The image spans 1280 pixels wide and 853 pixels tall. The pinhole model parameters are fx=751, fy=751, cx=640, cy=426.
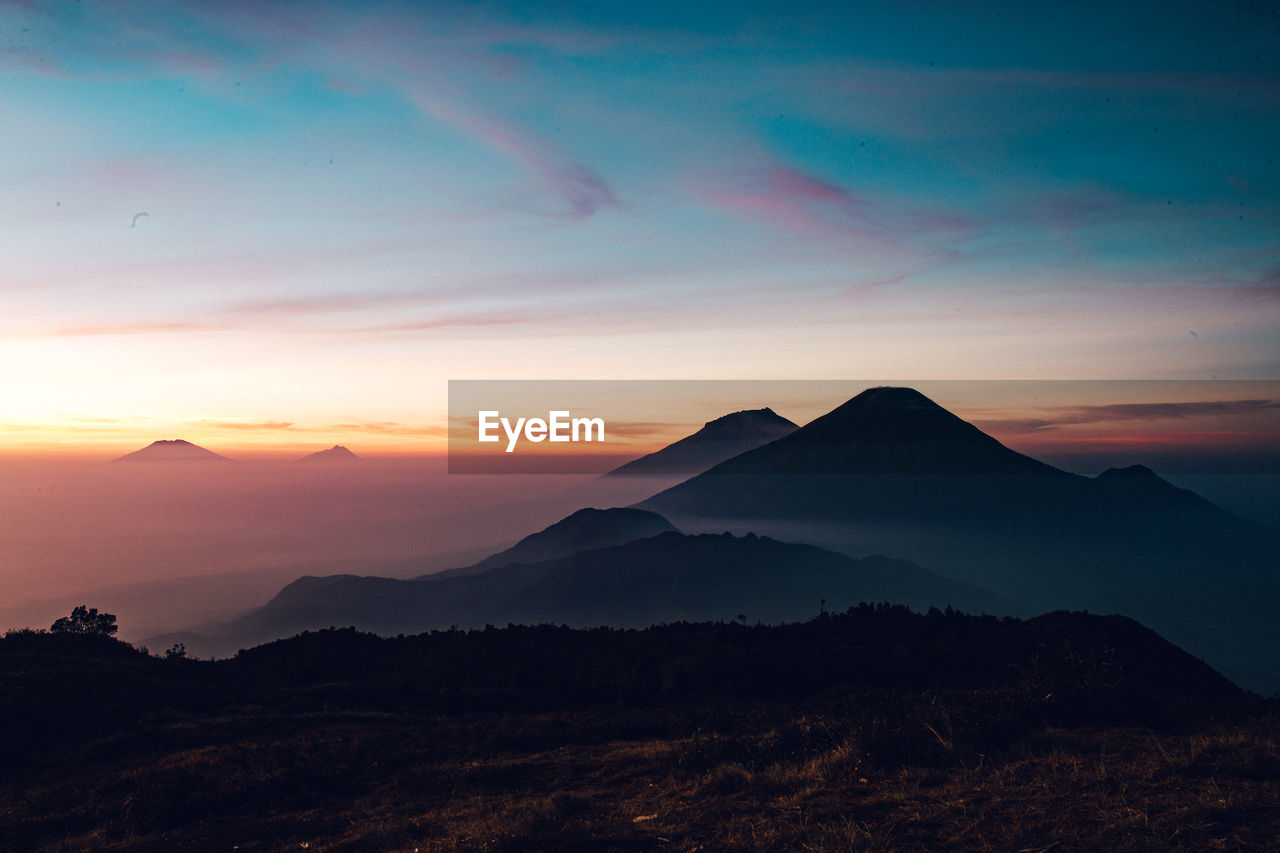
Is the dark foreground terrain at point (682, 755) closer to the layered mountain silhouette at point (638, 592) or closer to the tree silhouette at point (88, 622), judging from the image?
the tree silhouette at point (88, 622)

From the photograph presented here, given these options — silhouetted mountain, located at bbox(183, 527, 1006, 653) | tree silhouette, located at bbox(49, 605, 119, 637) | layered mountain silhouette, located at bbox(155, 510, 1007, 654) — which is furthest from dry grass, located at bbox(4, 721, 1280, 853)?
silhouetted mountain, located at bbox(183, 527, 1006, 653)

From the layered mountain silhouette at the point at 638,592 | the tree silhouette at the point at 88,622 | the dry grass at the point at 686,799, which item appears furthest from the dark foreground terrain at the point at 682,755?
the layered mountain silhouette at the point at 638,592

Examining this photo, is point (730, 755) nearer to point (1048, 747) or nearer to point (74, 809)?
point (1048, 747)

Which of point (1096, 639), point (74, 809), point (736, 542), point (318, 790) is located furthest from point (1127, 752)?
point (736, 542)

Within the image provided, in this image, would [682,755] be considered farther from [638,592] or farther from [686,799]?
[638,592]

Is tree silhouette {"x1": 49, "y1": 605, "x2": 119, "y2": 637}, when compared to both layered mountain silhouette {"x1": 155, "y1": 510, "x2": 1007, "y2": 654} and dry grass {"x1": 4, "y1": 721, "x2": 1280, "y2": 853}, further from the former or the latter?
layered mountain silhouette {"x1": 155, "y1": 510, "x2": 1007, "y2": 654}

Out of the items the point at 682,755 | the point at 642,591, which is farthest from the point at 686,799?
the point at 642,591
